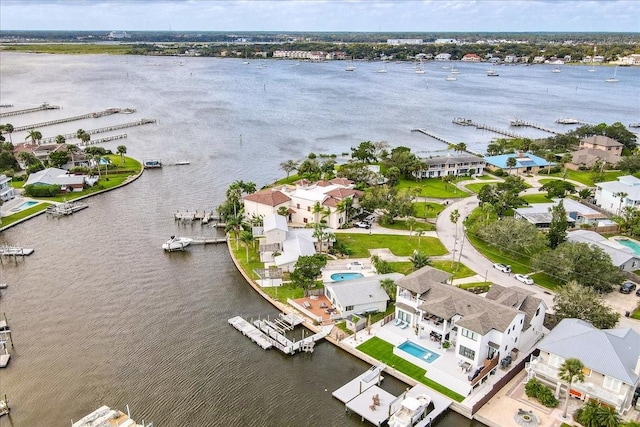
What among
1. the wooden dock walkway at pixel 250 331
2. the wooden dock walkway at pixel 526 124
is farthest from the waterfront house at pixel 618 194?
the wooden dock walkway at pixel 526 124

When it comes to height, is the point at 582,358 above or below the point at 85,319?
above

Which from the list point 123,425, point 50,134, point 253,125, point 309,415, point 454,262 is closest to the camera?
point 123,425

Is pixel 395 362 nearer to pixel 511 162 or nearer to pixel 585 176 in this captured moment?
pixel 511 162

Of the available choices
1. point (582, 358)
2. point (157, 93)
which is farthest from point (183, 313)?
point (157, 93)

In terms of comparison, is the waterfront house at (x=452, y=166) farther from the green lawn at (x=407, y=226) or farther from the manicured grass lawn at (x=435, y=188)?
the green lawn at (x=407, y=226)

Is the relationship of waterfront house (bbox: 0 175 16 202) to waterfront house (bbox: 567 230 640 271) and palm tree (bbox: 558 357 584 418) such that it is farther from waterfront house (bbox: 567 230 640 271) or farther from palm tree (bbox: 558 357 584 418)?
waterfront house (bbox: 567 230 640 271)

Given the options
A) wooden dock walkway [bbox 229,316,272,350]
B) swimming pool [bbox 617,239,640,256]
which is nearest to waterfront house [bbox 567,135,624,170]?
swimming pool [bbox 617,239,640,256]

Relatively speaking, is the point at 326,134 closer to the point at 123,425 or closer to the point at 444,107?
the point at 444,107
